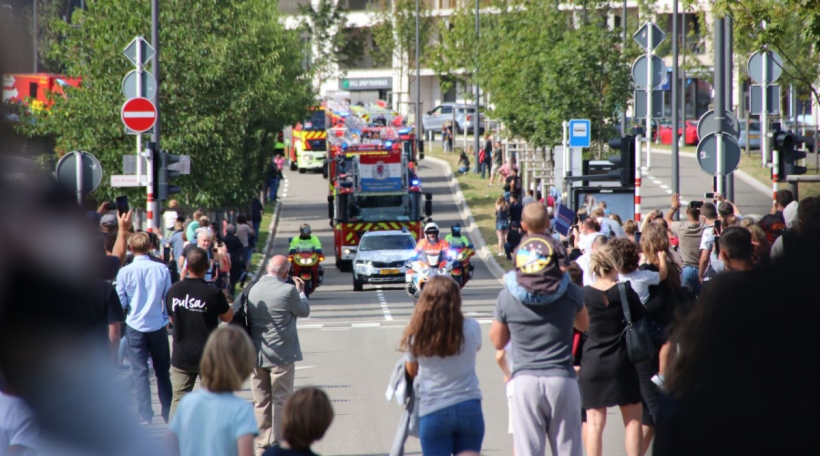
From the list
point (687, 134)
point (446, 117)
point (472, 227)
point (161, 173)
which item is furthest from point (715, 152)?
point (446, 117)

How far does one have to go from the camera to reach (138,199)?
84.2 feet

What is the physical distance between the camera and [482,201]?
4869 cm

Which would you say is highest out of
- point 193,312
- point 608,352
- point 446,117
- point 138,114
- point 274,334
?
point 446,117

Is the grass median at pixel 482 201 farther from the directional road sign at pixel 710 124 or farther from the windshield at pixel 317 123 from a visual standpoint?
the directional road sign at pixel 710 124

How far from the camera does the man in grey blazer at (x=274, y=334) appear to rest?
371 inches

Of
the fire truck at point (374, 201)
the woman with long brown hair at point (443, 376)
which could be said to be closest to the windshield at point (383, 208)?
the fire truck at point (374, 201)

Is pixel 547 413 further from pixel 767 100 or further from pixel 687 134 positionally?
pixel 687 134

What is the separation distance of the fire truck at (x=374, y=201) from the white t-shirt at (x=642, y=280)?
1012 inches

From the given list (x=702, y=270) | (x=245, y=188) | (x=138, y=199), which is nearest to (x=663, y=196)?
(x=245, y=188)

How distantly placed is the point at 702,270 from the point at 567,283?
24.5 ft

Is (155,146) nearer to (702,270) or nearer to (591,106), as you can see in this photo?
(702,270)

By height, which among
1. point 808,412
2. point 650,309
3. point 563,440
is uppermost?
point 808,412

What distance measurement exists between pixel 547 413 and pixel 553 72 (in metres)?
28.4

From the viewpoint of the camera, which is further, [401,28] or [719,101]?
[401,28]
